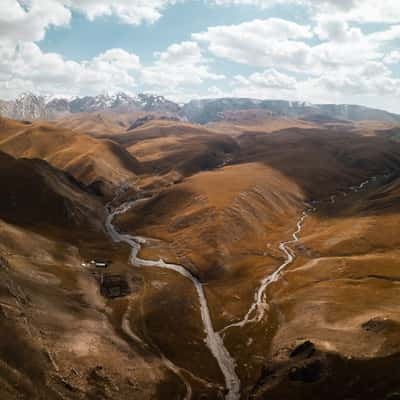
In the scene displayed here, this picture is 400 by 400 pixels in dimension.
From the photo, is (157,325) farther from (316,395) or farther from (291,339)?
(316,395)

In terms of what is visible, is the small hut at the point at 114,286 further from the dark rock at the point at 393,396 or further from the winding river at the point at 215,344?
the dark rock at the point at 393,396

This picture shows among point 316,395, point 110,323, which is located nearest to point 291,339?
point 316,395

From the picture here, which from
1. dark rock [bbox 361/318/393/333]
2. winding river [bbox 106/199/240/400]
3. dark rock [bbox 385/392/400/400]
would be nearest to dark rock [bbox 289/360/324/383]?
winding river [bbox 106/199/240/400]

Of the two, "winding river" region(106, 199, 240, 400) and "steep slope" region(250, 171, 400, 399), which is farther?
"winding river" region(106, 199, 240, 400)

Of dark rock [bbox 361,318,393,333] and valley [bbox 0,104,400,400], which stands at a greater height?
dark rock [bbox 361,318,393,333]

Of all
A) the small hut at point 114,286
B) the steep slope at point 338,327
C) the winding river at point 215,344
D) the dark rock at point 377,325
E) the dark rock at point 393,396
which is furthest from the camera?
the small hut at point 114,286

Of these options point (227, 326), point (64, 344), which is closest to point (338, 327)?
point (227, 326)

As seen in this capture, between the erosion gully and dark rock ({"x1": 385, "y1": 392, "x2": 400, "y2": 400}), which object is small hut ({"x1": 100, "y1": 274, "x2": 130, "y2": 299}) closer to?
the erosion gully

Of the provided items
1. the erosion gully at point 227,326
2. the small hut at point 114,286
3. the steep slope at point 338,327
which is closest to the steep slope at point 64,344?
the small hut at point 114,286
